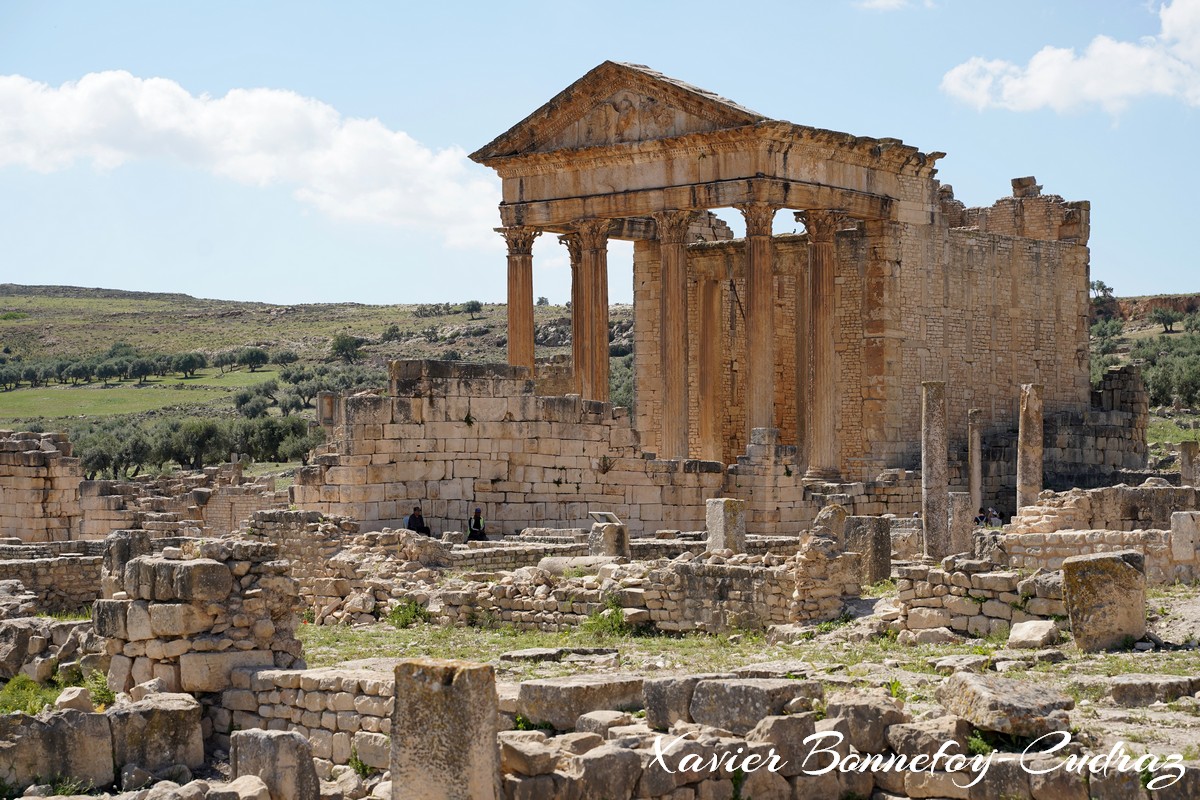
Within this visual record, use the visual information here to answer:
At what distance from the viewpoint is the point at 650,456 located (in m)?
28.3

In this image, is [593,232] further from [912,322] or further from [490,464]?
[490,464]

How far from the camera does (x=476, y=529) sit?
24188 mm

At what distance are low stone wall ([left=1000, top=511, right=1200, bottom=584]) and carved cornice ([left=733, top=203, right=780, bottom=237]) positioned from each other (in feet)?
42.8

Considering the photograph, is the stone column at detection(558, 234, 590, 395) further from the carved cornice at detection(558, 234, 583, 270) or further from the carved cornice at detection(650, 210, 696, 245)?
the carved cornice at detection(650, 210, 696, 245)

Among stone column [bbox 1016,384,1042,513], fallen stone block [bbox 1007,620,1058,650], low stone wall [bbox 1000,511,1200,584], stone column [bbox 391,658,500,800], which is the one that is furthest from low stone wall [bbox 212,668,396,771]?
stone column [bbox 1016,384,1042,513]

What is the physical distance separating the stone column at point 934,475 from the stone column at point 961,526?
0.45 feet

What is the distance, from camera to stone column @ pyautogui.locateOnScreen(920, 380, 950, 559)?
20.3 metres

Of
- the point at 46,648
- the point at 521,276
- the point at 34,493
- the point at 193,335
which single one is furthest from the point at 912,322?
the point at 193,335

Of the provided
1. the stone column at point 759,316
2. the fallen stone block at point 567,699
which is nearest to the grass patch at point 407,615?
the fallen stone block at point 567,699

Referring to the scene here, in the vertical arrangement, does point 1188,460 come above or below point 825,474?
above

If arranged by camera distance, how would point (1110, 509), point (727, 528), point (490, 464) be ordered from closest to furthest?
1. point (727, 528)
2. point (1110, 509)
3. point (490, 464)

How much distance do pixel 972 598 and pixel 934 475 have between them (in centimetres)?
650

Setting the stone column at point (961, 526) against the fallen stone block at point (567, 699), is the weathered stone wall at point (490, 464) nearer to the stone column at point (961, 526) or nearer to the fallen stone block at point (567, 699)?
the stone column at point (961, 526)

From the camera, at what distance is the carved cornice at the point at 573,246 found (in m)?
35.7
